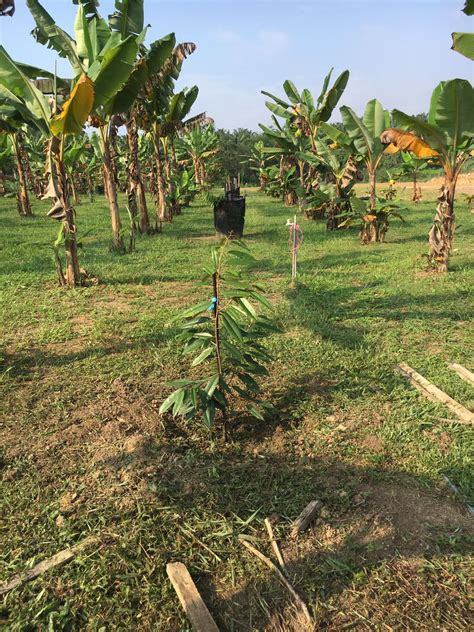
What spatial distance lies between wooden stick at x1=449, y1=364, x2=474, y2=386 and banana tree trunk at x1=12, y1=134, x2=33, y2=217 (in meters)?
13.0

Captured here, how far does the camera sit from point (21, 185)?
14.6 m

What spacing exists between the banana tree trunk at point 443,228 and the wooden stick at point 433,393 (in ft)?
13.1

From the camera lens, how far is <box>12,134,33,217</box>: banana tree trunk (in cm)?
1290

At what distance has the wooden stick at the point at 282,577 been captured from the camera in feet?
6.12

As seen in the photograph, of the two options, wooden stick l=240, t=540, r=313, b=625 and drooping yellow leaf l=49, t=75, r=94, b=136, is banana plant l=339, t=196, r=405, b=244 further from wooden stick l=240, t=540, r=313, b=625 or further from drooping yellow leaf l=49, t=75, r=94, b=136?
wooden stick l=240, t=540, r=313, b=625

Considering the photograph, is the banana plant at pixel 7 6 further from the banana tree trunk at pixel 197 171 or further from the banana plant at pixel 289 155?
the banana tree trunk at pixel 197 171

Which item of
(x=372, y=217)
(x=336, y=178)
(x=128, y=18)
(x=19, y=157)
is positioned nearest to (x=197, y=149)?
(x=19, y=157)

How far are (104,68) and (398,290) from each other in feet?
15.9

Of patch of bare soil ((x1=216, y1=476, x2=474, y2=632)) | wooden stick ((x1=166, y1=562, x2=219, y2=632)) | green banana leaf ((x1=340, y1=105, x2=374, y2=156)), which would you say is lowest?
patch of bare soil ((x1=216, y1=476, x2=474, y2=632))

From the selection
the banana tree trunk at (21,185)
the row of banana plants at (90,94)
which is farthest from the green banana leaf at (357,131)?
the banana tree trunk at (21,185)

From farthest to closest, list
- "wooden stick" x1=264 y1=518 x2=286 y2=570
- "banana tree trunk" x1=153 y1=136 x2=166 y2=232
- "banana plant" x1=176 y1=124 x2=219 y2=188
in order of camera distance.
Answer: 1. "banana plant" x1=176 y1=124 x2=219 y2=188
2. "banana tree trunk" x1=153 y1=136 x2=166 y2=232
3. "wooden stick" x1=264 y1=518 x2=286 y2=570

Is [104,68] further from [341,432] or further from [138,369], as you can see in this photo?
[341,432]

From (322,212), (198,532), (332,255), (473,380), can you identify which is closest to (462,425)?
(473,380)

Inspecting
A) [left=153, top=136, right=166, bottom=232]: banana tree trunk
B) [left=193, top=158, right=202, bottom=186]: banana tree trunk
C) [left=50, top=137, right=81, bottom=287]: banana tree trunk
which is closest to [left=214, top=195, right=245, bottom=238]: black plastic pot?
[left=153, top=136, right=166, bottom=232]: banana tree trunk
